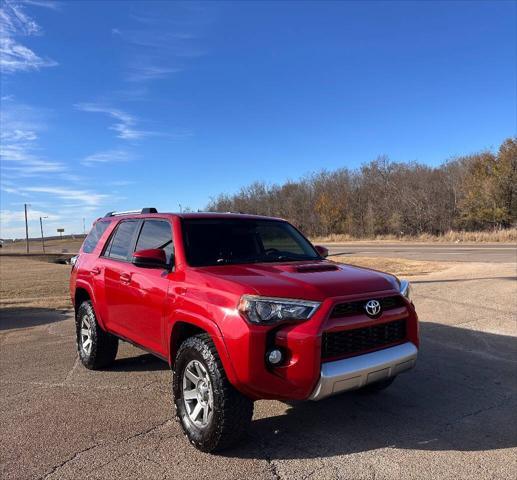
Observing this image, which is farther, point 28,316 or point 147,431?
point 28,316

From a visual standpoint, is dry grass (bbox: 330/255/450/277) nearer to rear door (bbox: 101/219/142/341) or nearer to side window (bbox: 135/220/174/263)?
rear door (bbox: 101/219/142/341)

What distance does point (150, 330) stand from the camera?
449 centimetres

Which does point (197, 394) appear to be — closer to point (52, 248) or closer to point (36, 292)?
point (36, 292)

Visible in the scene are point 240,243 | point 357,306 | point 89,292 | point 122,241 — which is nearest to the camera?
point 357,306

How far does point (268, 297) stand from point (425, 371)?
3.09 meters

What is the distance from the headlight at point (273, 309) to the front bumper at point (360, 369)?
0.40 meters

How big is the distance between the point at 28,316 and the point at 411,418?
328 inches

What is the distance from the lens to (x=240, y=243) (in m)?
4.77

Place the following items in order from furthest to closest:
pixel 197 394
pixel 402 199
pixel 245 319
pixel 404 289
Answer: pixel 402 199 < pixel 404 289 < pixel 197 394 < pixel 245 319

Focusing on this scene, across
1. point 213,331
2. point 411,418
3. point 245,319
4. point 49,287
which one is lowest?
point 411,418

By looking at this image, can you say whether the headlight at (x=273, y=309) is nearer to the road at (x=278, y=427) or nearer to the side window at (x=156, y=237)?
the road at (x=278, y=427)

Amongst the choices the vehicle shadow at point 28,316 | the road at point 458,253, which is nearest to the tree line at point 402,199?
the road at point 458,253

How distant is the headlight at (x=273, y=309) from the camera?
11.0 feet

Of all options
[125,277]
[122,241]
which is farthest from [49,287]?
[125,277]
